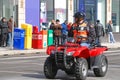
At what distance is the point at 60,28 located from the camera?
89.6 feet

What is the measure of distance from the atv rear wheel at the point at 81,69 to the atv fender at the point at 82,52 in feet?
0.46

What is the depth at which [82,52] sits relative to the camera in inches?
480

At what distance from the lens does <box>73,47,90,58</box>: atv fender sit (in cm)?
1195

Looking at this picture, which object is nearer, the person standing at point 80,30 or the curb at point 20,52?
the person standing at point 80,30

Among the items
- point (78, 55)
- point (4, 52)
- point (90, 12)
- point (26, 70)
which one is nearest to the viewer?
point (78, 55)

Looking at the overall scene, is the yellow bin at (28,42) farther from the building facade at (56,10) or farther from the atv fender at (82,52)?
the atv fender at (82,52)

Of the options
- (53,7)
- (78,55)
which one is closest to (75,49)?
(78,55)

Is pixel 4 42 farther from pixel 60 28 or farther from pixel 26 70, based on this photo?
pixel 26 70

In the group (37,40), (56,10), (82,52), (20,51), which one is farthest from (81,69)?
(56,10)

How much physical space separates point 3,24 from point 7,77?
14364mm

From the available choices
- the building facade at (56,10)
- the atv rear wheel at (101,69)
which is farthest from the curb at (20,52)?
the atv rear wheel at (101,69)

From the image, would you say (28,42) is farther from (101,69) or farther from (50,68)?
(50,68)

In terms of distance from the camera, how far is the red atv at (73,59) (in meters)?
12.0

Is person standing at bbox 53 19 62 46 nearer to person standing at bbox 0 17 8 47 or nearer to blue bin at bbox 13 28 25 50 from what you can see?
blue bin at bbox 13 28 25 50
